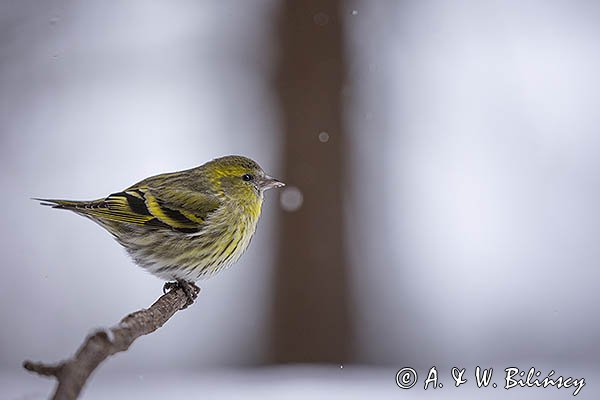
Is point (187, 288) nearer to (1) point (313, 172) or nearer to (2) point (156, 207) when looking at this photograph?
(2) point (156, 207)

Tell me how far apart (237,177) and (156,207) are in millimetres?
382

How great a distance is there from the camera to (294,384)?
4863 millimetres

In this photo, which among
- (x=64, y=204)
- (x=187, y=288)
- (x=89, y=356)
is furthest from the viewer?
(x=187, y=288)

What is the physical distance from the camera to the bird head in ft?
11.5

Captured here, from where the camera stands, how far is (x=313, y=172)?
665 centimetres

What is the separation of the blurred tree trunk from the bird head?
3.08 metres

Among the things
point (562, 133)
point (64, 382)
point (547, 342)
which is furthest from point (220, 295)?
point (64, 382)

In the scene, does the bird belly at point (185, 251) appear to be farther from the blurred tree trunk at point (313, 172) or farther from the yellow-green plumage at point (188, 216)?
the blurred tree trunk at point (313, 172)

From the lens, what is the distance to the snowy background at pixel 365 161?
21.3 ft

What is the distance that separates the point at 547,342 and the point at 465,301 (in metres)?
0.80

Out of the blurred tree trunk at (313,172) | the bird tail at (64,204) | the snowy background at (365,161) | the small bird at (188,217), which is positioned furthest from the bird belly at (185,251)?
the blurred tree trunk at (313,172)

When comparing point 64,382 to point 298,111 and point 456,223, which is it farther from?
point 456,223

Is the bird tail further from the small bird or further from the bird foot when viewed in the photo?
the bird foot

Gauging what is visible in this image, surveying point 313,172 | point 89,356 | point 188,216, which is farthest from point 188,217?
point 313,172
